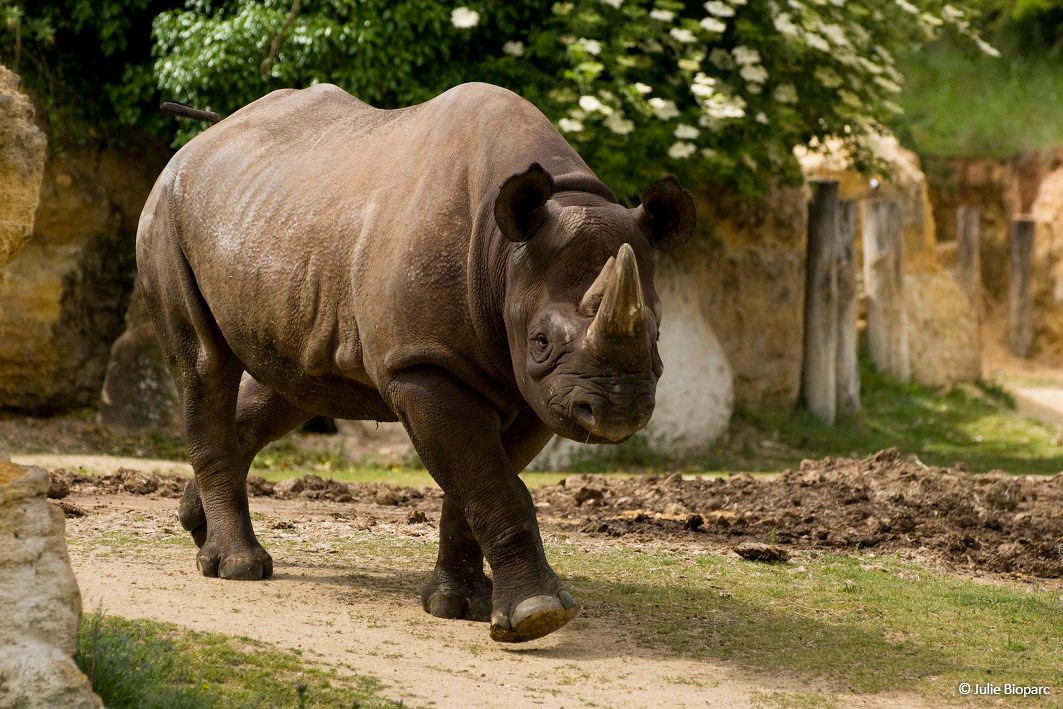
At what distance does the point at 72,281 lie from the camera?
44.4ft

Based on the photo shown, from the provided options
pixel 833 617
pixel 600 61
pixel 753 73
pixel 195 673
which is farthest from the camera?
pixel 600 61

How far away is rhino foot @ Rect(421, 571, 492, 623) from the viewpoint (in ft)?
19.5

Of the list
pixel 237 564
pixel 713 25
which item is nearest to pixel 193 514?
pixel 237 564

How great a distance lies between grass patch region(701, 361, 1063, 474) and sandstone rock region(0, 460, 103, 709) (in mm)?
8905

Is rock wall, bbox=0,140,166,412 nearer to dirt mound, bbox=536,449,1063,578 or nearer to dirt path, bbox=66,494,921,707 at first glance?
dirt mound, bbox=536,449,1063,578

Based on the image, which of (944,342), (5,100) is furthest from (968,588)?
(944,342)

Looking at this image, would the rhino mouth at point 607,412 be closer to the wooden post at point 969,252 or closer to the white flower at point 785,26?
the white flower at point 785,26

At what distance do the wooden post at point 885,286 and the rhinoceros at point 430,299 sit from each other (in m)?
11.3

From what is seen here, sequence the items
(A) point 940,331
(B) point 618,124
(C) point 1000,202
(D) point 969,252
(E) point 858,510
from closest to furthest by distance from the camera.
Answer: (E) point 858,510 < (B) point 618,124 < (A) point 940,331 < (D) point 969,252 < (C) point 1000,202

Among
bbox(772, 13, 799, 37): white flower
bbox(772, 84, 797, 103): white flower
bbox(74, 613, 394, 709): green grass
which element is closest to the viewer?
bbox(74, 613, 394, 709): green grass

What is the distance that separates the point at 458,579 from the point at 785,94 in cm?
750

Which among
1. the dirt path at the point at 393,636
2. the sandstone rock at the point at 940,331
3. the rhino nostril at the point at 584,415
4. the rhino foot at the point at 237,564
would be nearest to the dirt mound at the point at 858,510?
the dirt path at the point at 393,636

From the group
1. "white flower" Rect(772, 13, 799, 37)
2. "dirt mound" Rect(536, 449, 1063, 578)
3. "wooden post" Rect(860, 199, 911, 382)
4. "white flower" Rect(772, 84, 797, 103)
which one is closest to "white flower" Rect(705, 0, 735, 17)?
"white flower" Rect(772, 13, 799, 37)

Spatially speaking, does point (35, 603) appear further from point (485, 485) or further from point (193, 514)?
point (193, 514)
